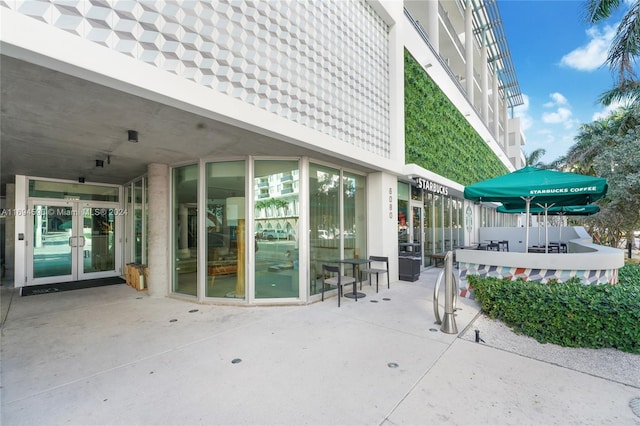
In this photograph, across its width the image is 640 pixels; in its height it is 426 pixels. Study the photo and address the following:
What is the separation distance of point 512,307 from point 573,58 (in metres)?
16.1

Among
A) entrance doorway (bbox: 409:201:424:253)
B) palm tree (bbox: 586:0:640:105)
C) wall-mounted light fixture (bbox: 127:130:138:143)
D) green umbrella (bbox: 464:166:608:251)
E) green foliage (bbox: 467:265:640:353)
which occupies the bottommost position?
green foliage (bbox: 467:265:640:353)

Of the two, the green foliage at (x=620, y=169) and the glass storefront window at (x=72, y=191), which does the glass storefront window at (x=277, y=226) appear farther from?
the green foliage at (x=620, y=169)

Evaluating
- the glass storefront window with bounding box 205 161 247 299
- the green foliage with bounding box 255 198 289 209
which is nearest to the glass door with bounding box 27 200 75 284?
the glass storefront window with bounding box 205 161 247 299

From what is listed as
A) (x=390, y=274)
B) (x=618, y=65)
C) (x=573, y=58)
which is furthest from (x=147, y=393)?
(x=573, y=58)

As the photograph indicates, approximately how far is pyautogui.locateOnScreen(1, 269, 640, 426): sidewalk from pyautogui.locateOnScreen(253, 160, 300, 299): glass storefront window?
0.91 metres

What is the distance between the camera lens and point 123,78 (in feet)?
9.07

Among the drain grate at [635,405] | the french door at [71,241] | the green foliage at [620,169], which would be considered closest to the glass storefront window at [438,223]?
the green foliage at [620,169]

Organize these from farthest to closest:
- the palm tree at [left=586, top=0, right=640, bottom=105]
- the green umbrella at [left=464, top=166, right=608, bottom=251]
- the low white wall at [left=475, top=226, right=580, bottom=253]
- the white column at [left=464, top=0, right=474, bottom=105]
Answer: the white column at [left=464, top=0, right=474, bottom=105] < the low white wall at [left=475, top=226, right=580, bottom=253] < the palm tree at [left=586, top=0, right=640, bottom=105] < the green umbrella at [left=464, top=166, right=608, bottom=251]

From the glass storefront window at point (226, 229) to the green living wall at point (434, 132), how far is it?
501 cm

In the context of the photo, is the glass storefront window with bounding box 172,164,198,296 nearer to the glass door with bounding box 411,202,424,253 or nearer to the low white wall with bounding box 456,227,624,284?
the low white wall with bounding box 456,227,624,284

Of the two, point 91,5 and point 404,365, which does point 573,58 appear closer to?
point 404,365

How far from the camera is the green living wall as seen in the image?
28.1 feet

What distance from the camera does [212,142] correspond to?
479 cm

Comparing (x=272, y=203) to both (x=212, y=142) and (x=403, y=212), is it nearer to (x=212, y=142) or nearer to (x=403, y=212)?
(x=212, y=142)
